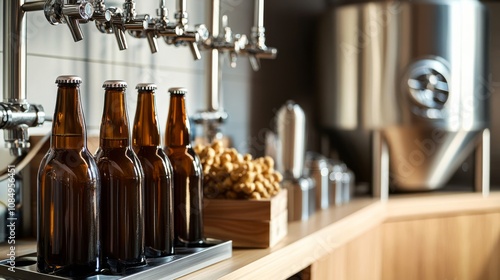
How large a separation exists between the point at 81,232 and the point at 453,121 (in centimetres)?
128

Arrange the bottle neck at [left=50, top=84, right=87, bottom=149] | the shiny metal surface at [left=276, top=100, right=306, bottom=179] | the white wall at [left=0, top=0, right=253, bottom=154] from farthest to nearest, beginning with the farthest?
1. the shiny metal surface at [left=276, top=100, right=306, bottom=179]
2. the white wall at [left=0, top=0, right=253, bottom=154]
3. the bottle neck at [left=50, top=84, right=87, bottom=149]

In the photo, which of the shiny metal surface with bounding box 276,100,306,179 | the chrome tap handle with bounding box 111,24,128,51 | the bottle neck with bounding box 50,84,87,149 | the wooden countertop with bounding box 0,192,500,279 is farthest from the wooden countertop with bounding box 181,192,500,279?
the chrome tap handle with bounding box 111,24,128,51

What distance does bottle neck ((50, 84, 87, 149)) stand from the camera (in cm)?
78

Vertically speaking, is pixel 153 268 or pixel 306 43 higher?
pixel 306 43

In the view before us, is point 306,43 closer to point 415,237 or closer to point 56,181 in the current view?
point 415,237

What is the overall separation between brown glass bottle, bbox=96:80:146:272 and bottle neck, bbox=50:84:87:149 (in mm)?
47

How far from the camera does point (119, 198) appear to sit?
83 centimetres

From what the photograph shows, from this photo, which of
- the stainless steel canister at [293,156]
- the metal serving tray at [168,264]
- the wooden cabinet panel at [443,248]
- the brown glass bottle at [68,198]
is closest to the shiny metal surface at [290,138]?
the stainless steel canister at [293,156]

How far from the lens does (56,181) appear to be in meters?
0.78

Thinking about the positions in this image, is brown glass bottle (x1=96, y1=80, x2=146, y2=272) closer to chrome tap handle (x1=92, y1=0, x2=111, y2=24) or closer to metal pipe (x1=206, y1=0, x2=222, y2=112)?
chrome tap handle (x1=92, y1=0, x2=111, y2=24)

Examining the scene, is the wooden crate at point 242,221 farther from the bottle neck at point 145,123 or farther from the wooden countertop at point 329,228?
the bottle neck at point 145,123

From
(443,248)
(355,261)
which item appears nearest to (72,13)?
(355,261)

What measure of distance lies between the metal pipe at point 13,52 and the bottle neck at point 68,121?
20cm

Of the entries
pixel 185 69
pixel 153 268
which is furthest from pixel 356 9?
pixel 153 268
